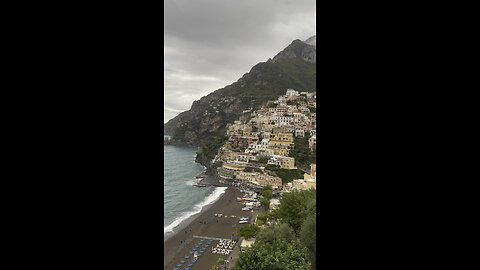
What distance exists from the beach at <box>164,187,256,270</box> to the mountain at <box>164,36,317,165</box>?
108 centimetres

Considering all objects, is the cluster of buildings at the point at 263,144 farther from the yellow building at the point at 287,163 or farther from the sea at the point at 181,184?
the sea at the point at 181,184

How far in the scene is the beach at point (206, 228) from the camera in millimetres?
5695

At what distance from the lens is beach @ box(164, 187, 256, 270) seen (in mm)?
5695

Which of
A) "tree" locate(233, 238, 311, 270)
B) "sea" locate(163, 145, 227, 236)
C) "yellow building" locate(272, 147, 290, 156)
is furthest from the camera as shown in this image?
"yellow building" locate(272, 147, 290, 156)

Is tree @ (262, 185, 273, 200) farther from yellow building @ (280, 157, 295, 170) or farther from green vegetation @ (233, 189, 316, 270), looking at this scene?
yellow building @ (280, 157, 295, 170)

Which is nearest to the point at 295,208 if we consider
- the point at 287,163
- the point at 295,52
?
the point at 287,163

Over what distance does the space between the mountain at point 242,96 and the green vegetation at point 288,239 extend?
1737 mm

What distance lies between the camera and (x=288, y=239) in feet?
18.1

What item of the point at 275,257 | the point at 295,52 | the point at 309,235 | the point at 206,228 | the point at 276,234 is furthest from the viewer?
the point at 206,228

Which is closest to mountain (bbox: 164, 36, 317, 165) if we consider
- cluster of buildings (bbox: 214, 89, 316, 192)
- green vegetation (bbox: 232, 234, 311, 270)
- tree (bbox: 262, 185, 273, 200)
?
cluster of buildings (bbox: 214, 89, 316, 192)

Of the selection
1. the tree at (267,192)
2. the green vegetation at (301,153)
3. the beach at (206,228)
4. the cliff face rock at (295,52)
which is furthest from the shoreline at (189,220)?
the cliff face rock at (295,52)

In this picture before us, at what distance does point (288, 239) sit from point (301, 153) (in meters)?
1.68

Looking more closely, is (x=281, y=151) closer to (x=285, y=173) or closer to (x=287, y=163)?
(x=287, y=163)
